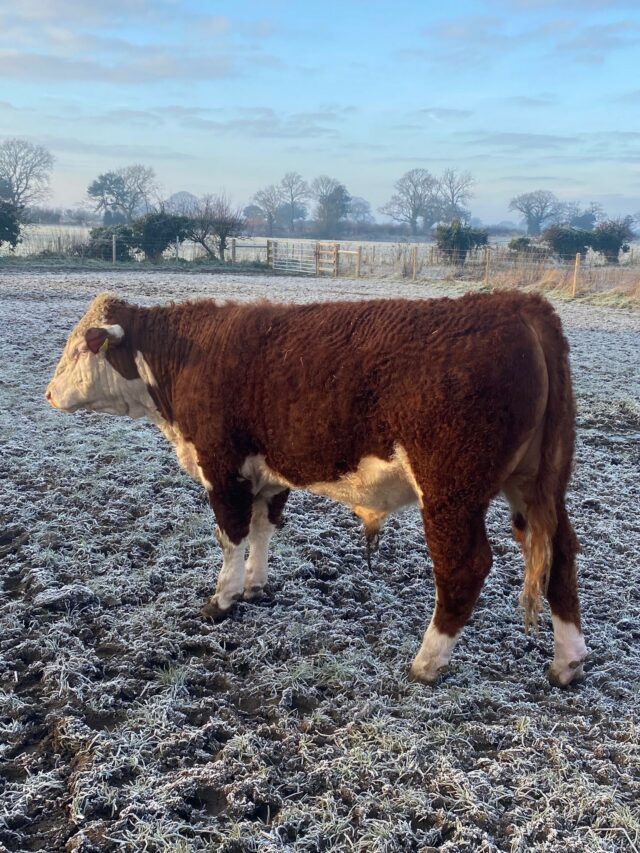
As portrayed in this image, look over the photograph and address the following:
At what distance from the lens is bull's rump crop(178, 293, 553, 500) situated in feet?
9.30

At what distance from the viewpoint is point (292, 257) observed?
34.6 m

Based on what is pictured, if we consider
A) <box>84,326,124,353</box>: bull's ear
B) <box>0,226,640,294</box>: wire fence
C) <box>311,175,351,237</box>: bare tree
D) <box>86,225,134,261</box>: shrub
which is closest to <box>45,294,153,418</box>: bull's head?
<box>84,326,124,353</box>: bull's ear

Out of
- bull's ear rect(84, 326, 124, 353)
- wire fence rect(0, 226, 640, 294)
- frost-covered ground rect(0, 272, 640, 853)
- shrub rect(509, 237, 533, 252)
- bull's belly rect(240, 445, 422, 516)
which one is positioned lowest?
frost-covered ground rect(0, 272, 640, 853)

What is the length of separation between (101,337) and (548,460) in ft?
8.62

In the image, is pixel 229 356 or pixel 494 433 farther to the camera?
pixel 229 356

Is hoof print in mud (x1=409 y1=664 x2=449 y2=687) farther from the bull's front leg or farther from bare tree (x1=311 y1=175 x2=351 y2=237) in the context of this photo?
bare tree (x1=311 y1=175 x2=351 y2=237)

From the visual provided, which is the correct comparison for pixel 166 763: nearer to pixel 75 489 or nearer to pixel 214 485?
pixel 214 485

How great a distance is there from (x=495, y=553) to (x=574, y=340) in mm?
9192

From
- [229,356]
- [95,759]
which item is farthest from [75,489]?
[95,759]

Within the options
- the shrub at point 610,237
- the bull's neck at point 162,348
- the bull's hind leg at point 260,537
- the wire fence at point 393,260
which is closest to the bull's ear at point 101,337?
the bull's neck at point 162,348

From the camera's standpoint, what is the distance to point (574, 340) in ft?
41.5

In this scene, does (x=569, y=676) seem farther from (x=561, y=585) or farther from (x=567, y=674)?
(x=561, y=585)

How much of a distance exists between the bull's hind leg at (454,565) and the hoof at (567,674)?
563mm

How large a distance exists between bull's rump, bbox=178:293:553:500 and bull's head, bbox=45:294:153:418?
2.47 ft
